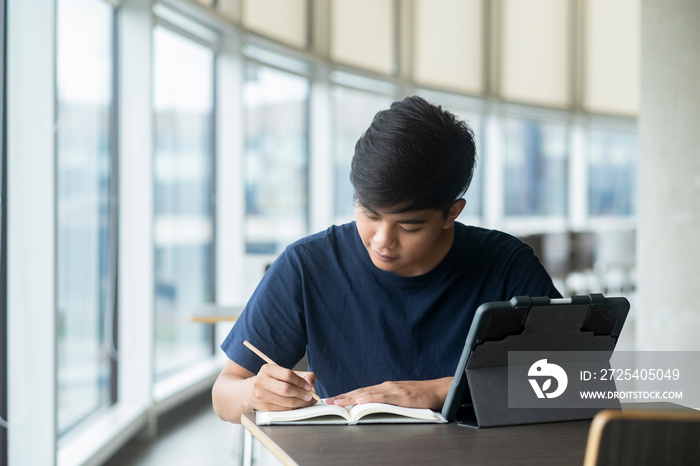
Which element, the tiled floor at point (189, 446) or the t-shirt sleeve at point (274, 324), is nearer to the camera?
the t-shirt sleeve at point (274, 324)

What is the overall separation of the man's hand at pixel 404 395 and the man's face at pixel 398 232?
236mm

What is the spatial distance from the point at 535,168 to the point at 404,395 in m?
7.96

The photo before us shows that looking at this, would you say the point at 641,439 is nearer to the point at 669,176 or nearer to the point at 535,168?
the point at 669,176

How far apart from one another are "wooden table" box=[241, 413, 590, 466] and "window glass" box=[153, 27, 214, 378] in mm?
2861

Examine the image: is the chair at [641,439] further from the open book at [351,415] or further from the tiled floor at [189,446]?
the tiled floor at [189,446]

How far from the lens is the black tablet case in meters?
1.22

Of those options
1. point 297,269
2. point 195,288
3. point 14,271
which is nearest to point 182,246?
point 195,288

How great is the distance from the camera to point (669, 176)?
149 inches

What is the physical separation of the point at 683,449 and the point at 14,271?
2117 millimetres

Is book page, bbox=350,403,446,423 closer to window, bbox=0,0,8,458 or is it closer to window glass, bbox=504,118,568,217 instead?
window, bbox=0,0,8,458

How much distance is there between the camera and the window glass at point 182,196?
4234 millimetres

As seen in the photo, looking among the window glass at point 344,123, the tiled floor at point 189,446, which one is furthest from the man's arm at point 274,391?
the window glass at point 344,123

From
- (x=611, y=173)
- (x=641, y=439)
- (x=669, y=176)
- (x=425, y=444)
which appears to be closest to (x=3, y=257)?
(x=425, y=444)

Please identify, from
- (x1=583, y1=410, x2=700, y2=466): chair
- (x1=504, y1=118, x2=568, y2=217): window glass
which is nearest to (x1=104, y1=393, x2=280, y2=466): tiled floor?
(x1=583, y1=410, x2=700, y2=466): chair
